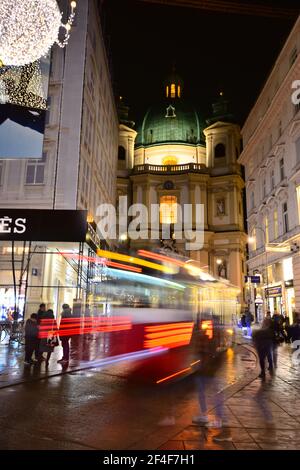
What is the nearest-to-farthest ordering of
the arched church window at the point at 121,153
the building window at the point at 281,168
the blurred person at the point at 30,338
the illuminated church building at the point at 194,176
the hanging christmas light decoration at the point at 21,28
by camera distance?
1. the hanging christmas light decoration at the point at 21,28
2. the blurred person at the point at 30,338
3. the building window at the point at 281,168
4. the illuminated church building at the point at 194,176
5. the arched church window at the point at 121,153

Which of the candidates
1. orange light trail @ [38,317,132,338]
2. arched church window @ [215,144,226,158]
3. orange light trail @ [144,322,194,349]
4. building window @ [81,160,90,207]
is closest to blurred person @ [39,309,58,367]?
orange light trail @ [38,317,132,338]

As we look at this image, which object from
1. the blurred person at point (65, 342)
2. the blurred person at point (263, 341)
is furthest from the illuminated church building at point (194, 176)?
the blurred person at point (263, 341)

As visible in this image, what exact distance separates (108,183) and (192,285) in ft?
84.8

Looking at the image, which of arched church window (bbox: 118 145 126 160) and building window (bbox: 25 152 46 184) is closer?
building window (bbox: 25 152 46 184)

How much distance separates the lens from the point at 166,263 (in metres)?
13.2

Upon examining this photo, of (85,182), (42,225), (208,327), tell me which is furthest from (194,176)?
(208,327)

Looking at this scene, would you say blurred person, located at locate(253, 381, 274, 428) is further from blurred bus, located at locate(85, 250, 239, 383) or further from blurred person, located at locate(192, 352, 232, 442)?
blurred bus, located at locate(85, 250, 239, 383)

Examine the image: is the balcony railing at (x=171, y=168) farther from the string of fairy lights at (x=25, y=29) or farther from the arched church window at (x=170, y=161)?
the string of fairy lights at (x=25, y=29)

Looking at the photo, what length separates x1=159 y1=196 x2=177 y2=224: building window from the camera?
2466 inches

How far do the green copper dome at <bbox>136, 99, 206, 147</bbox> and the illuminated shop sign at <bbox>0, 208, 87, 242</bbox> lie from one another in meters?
50.8

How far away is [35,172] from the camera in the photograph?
81.3 ft

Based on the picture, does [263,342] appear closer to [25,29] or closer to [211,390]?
[211,390]

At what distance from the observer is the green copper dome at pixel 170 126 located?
70.4 m

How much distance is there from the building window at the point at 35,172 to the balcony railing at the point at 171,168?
131 feet
